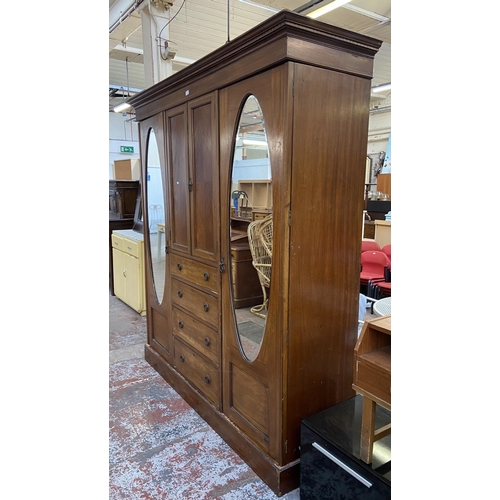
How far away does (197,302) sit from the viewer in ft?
8.00

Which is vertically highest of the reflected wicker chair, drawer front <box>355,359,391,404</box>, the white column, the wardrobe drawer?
the white column

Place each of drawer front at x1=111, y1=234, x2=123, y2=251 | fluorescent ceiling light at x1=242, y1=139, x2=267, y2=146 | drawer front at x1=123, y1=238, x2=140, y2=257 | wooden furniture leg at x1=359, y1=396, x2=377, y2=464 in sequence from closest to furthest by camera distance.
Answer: wooden furniture leg at x1=359, y1=396, x2=377, y2=464, fluorescent ceiling light at x1=242, y1=139, x2=267, y2=146, drawer front at x1=123, y1=238, x2=140, y2=257, drawer front at x1=111, y1=234, x2=123, y2=251

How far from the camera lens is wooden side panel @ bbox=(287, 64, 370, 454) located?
1.65 metres

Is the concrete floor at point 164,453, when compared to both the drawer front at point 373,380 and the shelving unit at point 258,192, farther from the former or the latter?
the shelving unit at point 258,192

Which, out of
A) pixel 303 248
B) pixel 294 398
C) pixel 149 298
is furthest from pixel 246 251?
pixel 149 298

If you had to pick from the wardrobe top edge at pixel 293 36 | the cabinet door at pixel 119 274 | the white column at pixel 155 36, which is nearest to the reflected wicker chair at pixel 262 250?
the wardrobe top edge at pixel 293 36

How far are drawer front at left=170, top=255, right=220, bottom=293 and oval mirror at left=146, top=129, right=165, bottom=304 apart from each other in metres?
0.26

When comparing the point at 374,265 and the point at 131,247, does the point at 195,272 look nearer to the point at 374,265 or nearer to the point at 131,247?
the point at 131,247

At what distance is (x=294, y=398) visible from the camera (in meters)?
1.78

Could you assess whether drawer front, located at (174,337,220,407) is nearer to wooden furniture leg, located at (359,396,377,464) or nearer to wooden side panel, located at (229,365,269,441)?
wooden side panel, located at (229,365,269,441)

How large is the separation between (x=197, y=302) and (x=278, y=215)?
1017mm

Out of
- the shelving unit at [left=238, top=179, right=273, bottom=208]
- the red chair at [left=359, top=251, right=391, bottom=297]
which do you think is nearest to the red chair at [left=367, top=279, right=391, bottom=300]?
the red chair at [left=359, top=251, right=391, bottom=297]
